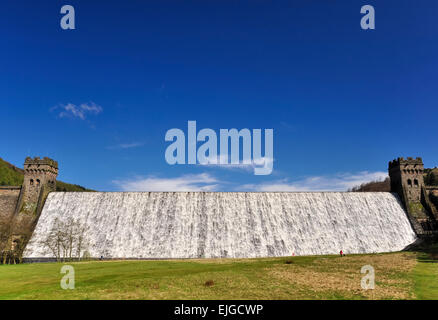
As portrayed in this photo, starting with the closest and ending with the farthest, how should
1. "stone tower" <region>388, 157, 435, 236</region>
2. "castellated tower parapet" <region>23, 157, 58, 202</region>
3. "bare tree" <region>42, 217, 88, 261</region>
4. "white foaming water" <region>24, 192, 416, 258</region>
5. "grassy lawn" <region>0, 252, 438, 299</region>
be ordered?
1. "grassy lawn" <region>0, 252, 438, 299</region>
2. "bare tree" <region>42, 217, 88, 261</region>
3. "white foaming water" <region>24, 192, 416, 258</region>
4. "castellated tower parapet" <region>23, 157, 58, 202</region>
5. "stone tower" <region>388, 157, 435, 236</region>

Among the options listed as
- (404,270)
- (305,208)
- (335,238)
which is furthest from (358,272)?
(305,208)

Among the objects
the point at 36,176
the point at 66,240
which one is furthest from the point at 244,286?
the point at 36,176

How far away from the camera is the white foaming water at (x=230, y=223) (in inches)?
1829

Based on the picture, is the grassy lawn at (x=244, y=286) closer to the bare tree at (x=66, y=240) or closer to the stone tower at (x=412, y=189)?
the bare tree at (x=66, y=240)

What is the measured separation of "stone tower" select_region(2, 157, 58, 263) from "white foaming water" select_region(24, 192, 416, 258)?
136cm

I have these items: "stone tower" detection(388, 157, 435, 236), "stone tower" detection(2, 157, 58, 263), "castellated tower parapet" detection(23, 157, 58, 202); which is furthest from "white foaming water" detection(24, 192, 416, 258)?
"castellated tower parapet" detection(23, 157, 58, 202)

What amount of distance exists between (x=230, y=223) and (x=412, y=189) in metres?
37.6

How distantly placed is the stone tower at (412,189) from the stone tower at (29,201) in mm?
66787

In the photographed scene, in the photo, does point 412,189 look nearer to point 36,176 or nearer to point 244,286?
point 244,286

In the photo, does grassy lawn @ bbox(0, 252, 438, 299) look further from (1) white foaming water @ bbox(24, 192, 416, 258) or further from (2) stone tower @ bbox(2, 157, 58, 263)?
(2) stone tower @ bbox(2, 157, 58, 263)

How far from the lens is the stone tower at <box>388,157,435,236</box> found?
181 ft

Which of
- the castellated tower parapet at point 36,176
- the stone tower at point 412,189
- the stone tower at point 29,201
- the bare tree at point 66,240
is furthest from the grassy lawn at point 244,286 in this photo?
the stone tower at point 412,189

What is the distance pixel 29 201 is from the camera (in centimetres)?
5216
